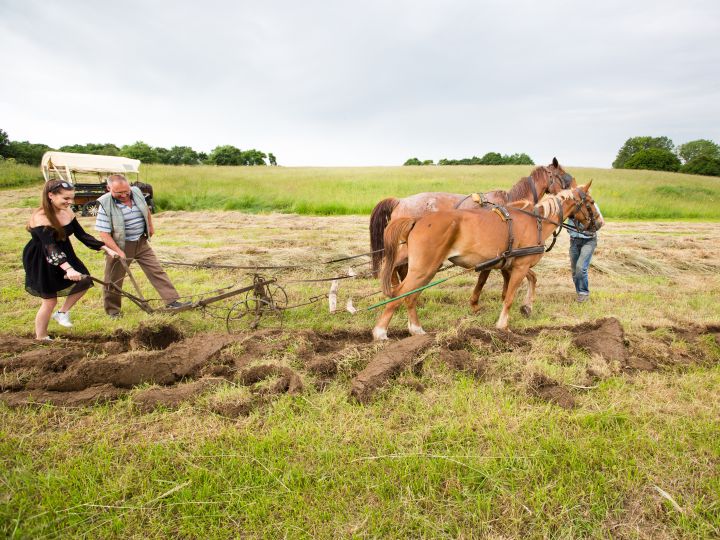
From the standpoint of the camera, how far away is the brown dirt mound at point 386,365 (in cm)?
310

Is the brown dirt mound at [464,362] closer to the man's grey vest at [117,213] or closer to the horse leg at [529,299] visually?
the horse leg at [529,299]

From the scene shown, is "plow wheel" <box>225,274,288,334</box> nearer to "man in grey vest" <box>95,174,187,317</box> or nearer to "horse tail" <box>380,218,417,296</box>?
"man in grey vest" <box>95,174,187,317</box>

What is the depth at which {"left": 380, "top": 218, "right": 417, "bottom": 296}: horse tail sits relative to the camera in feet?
14.8

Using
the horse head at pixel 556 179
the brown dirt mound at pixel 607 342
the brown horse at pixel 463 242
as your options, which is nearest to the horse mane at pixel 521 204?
the brown horse at pixel 463 242

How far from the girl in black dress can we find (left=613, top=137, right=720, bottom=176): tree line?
6902cm

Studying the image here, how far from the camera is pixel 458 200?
6.50 m

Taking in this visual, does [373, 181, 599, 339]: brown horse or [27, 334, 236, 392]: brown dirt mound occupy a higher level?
[373, 181, 599, 339]: brown horse

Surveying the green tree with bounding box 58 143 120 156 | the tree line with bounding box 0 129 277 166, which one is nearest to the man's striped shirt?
the tree line with bounding box 0 129 277 166

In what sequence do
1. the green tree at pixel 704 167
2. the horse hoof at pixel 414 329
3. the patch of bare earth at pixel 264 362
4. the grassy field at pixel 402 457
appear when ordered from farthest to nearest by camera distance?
the green tree at pixel 704 167 → the horse hoof at pixel 414 329 → the patch of bare earth at pixel 264 362 → the grassy field at pixel 402 457

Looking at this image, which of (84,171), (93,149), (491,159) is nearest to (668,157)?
(491,159)

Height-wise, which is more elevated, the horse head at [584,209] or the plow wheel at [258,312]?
the horse head at [584,209]

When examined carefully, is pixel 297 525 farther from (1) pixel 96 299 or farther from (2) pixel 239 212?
(2) pixel 239 212

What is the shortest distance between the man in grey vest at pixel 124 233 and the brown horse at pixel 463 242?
2.82 m

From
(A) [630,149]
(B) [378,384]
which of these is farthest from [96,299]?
(A) [630,149]
